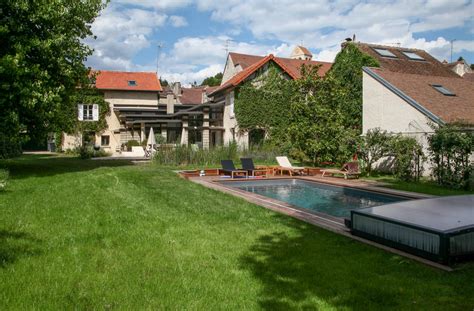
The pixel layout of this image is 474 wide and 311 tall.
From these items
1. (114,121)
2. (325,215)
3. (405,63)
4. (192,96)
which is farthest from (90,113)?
(325,215)

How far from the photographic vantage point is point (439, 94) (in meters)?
18.8

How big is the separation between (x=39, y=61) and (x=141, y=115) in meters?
19.5

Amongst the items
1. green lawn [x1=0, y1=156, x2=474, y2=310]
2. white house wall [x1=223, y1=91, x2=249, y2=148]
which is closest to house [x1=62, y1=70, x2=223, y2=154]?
white house wall [x1=223, y1=91, x2=249, y2=148]

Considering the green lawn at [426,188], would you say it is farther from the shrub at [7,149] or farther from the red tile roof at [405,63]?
the shrub at [7,149]

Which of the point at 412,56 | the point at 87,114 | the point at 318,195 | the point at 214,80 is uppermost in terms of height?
the point at 214,80

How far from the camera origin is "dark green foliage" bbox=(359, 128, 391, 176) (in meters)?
16.3

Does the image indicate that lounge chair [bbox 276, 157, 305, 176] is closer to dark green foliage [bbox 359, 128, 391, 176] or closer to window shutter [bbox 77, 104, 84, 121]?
dark green foliage [bbox 359, 128, 391, 176]

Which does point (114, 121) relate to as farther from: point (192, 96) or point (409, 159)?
point (409, 159)

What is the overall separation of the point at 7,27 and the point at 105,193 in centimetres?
806

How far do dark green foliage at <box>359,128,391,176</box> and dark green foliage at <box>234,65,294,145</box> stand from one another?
13239mm

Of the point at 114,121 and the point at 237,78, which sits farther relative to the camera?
the point at 114,121

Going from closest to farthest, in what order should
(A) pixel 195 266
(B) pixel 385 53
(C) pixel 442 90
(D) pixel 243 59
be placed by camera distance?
(A) pixel 195 266, (C) pixel 442 90, (B) pixel 385 53, (D) pixel 243 59

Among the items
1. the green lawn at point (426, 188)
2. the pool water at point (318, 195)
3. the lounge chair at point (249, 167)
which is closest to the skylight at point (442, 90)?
the green lawn at point (426, 188)

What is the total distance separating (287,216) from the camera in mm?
8242
